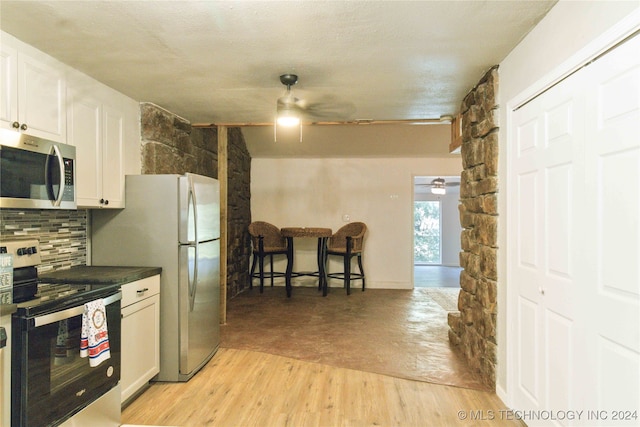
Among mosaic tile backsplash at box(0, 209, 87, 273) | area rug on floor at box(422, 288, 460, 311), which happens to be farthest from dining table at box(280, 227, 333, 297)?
mosaic tile backsplash at box(0, 209, 87, 273)

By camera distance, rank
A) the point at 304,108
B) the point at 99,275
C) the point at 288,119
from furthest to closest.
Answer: the point at 304,108, the point at 288,119, the point at 99,275

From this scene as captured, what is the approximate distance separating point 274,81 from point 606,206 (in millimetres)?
2235

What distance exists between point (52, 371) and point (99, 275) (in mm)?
728

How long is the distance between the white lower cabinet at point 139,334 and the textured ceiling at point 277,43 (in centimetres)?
149

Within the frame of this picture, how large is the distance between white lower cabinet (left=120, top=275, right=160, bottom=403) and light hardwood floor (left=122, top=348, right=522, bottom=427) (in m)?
0.16

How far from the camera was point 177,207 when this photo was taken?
2.74 metres

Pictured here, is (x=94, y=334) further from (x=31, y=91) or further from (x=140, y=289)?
(x=31, y=91)

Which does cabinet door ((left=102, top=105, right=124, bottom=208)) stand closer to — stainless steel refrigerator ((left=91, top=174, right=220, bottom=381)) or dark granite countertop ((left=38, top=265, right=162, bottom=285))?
stainless steel refrigerator ((left=91, top=174, right=220, bottom=381))

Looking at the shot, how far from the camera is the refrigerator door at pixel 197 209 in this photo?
2734 millimetres

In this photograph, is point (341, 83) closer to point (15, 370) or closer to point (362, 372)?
point (362, 372)

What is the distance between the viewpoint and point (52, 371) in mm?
1751

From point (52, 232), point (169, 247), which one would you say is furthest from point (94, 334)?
point (52, 232)

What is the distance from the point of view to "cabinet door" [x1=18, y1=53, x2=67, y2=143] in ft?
6.84

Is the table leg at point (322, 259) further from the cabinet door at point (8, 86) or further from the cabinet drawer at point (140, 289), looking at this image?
the cabinet door at point (8, 86)
